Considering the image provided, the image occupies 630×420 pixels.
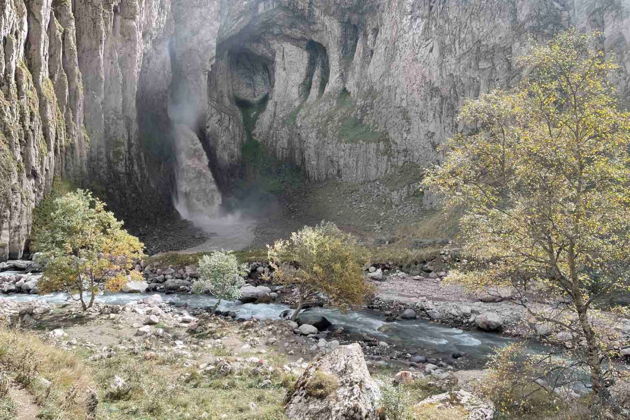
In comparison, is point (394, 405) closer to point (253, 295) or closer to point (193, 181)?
point (253, 295)

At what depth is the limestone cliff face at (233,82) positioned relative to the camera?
5466 centimetres

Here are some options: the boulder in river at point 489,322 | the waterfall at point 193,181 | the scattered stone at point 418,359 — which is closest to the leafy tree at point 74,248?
the scattered stone at point 418,359

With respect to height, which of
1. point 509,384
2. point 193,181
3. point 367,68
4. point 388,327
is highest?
point 367,68

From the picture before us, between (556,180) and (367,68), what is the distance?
89.4 m

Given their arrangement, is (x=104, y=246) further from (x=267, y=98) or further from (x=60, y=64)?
(x=267, y=98)

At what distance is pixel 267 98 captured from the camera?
11606 cm

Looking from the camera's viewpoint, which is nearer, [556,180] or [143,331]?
[556,180]

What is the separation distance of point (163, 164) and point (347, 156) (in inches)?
1626

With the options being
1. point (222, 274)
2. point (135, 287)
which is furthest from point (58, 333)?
point (135, 287)

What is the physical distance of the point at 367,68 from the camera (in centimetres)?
9475

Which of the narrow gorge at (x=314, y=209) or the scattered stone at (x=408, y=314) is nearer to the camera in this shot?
the narrow gorge at (x=314, y=209)

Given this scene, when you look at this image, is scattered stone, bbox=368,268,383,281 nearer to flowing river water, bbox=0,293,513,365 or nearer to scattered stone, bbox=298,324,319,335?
flowing river water, bbox=0,293,513,365

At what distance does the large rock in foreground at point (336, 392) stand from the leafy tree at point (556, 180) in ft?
15.9

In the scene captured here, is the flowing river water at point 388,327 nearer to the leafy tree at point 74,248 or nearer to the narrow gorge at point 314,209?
the narrow gorge at point 314,209
